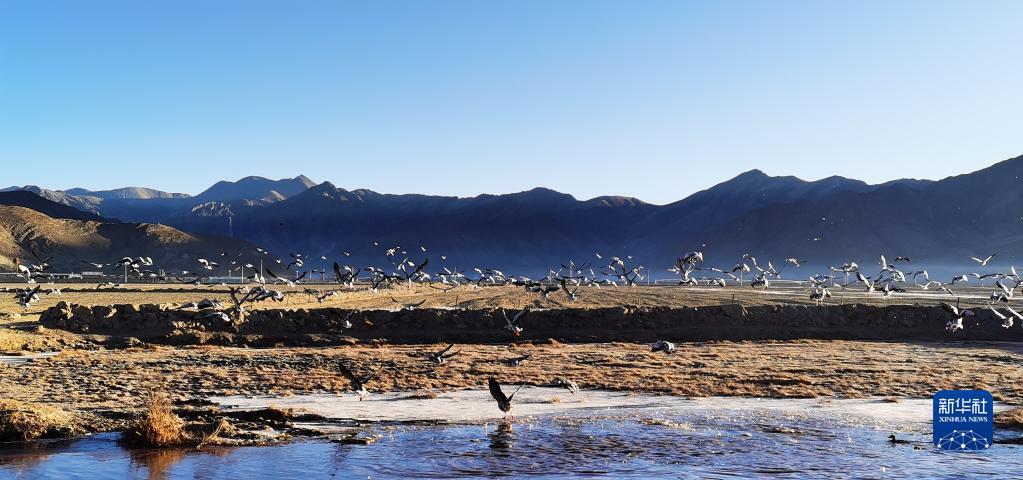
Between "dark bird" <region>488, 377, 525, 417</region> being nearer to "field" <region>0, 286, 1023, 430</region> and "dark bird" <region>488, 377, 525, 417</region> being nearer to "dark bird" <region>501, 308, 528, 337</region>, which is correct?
"field" <region>0, 286, 1023, 430</region>

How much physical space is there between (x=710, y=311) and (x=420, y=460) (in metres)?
29.7

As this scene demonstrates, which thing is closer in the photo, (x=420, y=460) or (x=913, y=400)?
(x=420, y=460)

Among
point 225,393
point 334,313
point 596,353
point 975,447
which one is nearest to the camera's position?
point 975,447

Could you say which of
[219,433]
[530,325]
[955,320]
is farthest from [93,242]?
[219,433]

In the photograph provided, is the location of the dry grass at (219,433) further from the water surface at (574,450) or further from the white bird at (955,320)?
the white bird at (955,320)

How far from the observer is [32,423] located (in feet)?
52.1

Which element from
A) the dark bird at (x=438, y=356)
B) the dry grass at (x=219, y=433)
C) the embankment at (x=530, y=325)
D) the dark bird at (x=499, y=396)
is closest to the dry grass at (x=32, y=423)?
the dry grass at (x=219, y=433)

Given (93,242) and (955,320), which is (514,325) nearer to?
(955,320)

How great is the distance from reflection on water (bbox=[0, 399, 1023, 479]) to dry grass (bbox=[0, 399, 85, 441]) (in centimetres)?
67

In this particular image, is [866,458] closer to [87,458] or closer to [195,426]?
[195,426]

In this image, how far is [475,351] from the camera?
3198 cm

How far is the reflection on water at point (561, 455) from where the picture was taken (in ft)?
45.0

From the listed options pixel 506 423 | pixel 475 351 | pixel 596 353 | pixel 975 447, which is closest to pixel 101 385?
pixel 506 423

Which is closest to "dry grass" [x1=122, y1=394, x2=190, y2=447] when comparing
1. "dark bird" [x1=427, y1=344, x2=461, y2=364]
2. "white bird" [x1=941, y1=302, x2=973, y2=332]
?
"dark bird" [x1=427, y1=344, x2=461, y2=364]
